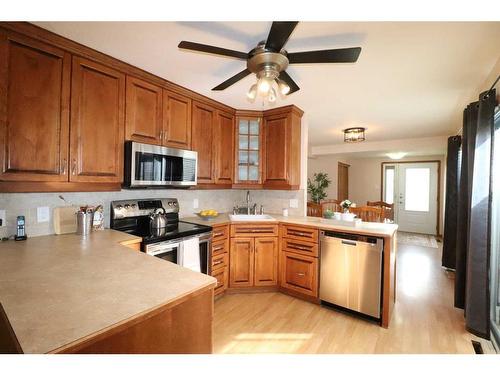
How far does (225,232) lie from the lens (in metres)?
2.60

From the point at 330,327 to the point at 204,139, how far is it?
90.3 inches

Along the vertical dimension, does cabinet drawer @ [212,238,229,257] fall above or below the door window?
below

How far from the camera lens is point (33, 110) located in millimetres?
1480

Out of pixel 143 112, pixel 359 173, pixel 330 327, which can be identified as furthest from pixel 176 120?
pixel 359 173

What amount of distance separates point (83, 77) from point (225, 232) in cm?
185

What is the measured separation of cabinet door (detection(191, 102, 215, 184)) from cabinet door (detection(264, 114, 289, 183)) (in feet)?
2.43

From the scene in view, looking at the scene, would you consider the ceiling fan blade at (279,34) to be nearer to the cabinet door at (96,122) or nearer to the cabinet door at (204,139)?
the cabinet door at (96,122)

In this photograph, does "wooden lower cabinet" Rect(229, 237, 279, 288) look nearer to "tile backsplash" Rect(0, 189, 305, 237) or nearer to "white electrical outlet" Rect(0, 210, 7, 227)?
"tile backsplash" Rect(0, 189, 305, 237)

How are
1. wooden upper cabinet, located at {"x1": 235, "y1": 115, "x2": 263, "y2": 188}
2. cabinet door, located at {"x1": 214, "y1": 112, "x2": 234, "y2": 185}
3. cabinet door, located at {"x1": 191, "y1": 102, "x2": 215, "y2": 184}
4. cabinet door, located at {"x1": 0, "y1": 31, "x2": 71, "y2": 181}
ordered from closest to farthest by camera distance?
1. cabinet door, located at {"x1": 0, "y1": 31, "x2": 71, "y2": 181}
2. cabinet door, located at {"x1": 191, "y1": 102, "x2": 215, "y2": 184}
3. cabinet door, located at {"x1": 214, "y1": 112, "x2": 234, "y2": 185}
4. wooden upper cabinet, located at {"x1": 235, "y1": 115, "x2": 263, "y2": 188}

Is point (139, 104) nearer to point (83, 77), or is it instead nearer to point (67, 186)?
point (83, 77)

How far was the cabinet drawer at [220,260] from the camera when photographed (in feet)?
8.10

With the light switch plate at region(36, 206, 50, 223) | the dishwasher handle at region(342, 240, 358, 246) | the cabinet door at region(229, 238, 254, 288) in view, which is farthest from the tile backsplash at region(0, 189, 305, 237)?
the dishwasher handle at region(342, 240, 358, 246)

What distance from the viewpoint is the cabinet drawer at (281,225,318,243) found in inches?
98.2
